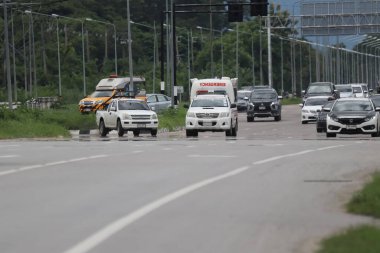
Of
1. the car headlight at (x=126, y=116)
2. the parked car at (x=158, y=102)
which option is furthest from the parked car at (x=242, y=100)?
the car headlight at (x=126, y=116)

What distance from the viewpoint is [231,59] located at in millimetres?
157625

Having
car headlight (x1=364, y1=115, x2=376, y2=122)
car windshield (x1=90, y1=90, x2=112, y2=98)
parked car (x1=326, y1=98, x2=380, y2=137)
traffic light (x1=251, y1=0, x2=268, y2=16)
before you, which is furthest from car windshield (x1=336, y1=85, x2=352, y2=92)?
car headlight (x1=364, y1=115, x2=376, y2=122)

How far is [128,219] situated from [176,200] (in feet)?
8.49

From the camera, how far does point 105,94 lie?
77125mm

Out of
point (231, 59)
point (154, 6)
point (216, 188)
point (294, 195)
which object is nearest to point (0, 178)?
point (216, 188)

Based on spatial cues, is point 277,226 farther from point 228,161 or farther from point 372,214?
point 228,161

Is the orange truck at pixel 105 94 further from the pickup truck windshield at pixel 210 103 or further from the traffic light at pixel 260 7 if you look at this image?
the pickup truck windshield at pixel 210 103

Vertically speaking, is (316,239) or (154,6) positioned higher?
(154,6)

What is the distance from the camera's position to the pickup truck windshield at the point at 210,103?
5016 cm

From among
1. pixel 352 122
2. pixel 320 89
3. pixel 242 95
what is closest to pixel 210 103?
pixel 352 122

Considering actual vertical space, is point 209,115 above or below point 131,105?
below

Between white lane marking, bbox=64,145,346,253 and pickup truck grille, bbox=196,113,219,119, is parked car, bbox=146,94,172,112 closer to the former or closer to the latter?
pickup truck grille, bbox=196,113,219,119

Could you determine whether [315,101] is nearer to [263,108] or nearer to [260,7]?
[263,108]

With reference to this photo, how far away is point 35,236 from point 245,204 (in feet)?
14.2
